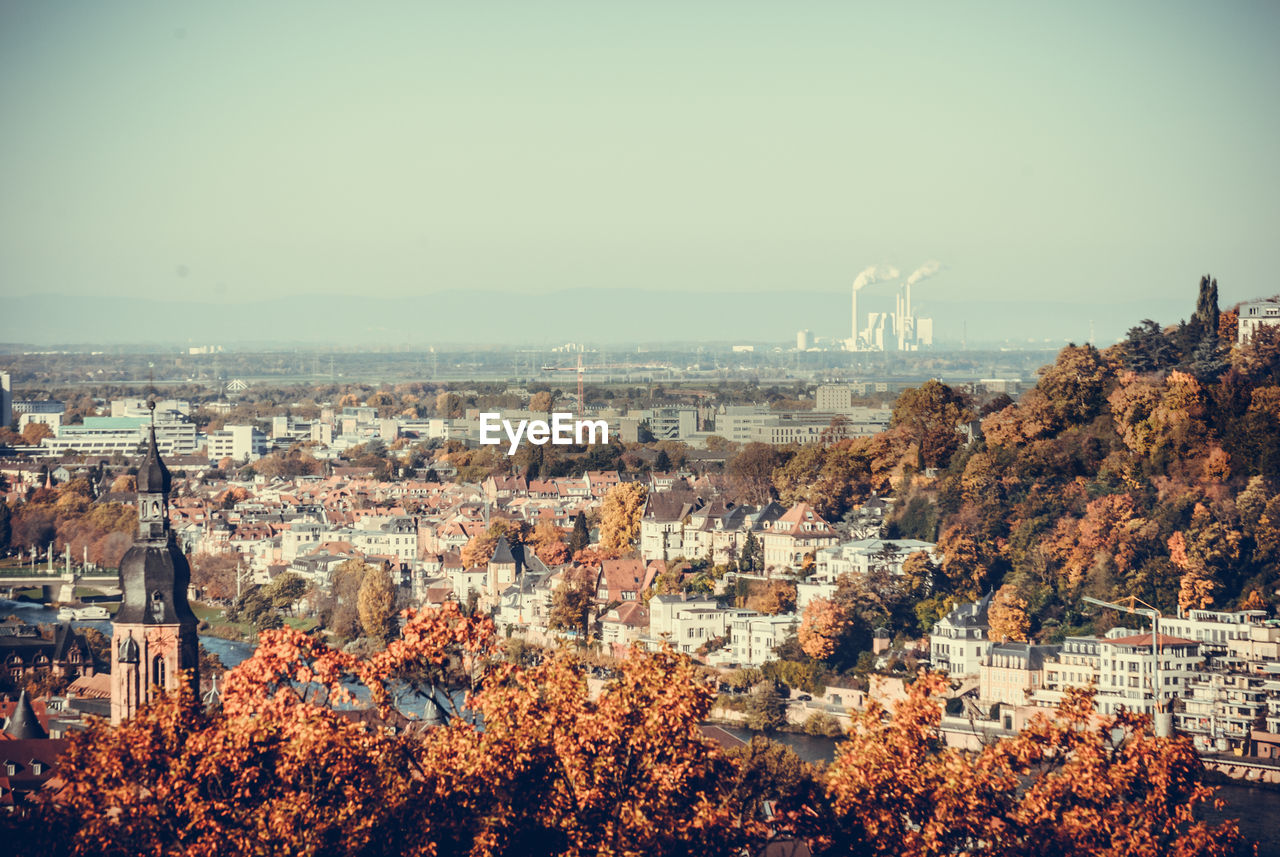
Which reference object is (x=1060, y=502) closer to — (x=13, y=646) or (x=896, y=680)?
(x=896, y=680)

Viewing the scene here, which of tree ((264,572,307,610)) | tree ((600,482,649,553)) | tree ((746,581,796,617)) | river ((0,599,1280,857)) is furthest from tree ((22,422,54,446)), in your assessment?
tree ((746,581,796,617))

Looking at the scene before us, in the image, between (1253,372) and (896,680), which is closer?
(896,680)

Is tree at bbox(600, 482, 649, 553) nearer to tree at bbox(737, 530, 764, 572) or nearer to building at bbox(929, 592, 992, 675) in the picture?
tree at bbox(737, 530, 764, 572)

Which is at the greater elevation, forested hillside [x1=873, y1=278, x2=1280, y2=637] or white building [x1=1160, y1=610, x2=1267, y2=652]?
forested hillside [x1=873, y1=278, x2=1280, y2=637]

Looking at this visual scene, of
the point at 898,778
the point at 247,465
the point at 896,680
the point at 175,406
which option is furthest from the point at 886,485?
the point at 175,406

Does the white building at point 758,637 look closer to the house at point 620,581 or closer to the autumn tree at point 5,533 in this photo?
the house at point 620,581

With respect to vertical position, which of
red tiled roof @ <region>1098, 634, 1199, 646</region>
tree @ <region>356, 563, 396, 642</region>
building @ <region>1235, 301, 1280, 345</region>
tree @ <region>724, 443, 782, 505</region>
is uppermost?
building @ <region>1235, 301, 1280, 345</region>

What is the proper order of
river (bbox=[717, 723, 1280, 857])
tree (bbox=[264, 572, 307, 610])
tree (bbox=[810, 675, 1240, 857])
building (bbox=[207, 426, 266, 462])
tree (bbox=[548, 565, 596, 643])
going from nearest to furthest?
tree (bbox=[810, 675, 1240, 857]), river (bbox=[717, 723, 1280, 857]), tree (bbox=[548, 565, 596, 643]), tree (bbox=[264, 572, 307, 610]), building (bbox=[207, 426, 266, 462])

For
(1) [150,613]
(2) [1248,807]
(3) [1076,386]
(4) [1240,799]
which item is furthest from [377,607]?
(1) [150,613]
